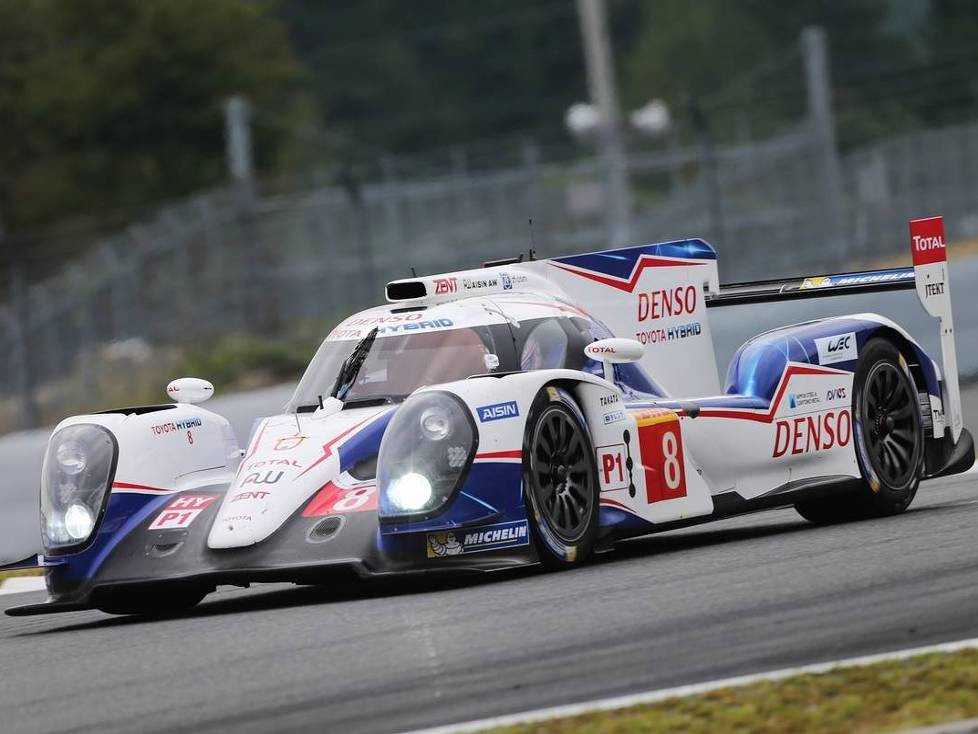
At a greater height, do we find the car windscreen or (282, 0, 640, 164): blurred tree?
(282, 0, 640, 164): blurred tree

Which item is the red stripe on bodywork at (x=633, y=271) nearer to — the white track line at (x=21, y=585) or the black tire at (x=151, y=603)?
the black tire at (x=151, y=603)

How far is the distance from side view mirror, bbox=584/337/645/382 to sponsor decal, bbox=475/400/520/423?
24.4 inches

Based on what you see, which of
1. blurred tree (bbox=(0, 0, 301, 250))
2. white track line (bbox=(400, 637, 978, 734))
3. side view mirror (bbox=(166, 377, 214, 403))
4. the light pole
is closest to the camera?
white track line (bbox=(400, 637, 978, 734))

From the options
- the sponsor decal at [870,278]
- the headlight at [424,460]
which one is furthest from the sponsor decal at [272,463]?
the sponsor decal at [870,278]

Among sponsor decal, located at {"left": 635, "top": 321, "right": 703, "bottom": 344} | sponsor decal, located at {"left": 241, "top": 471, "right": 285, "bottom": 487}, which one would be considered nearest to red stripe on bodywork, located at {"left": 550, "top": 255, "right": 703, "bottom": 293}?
sponsor decal, located at {"left": 635, "top": 321, "right": 703, "bottom": 344}

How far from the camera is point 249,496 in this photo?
26.6ft

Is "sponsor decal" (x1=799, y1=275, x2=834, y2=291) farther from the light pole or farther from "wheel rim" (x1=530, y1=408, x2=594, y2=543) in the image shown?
the light pole

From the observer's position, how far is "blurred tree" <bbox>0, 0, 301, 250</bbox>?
165ft

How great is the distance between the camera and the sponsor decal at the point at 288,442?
8.31 m

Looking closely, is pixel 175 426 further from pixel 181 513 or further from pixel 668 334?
pixel 668 334

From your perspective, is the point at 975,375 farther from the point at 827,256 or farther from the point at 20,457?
the point at 827,256

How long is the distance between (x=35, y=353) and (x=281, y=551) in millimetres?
17532

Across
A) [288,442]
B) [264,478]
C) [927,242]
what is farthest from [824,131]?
[264,478]

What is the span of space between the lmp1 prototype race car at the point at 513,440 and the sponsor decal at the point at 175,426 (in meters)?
0.01
